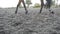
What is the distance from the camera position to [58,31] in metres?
4.71

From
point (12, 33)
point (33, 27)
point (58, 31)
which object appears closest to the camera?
point (12, 33)

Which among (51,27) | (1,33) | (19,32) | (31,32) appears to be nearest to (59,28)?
(51,27)

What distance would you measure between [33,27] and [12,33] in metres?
0.83

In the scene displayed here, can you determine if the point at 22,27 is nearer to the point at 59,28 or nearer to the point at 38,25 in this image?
the point at 38,25

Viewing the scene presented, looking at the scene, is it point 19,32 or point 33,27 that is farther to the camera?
point 33,27

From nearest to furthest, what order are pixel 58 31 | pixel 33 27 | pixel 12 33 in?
pixel 12 33 → pixel 58 31 → pixel 33 27

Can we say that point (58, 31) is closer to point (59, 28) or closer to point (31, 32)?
point (59, 28)

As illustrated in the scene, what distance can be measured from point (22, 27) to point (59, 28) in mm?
1085

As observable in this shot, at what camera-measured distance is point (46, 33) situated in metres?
4.42

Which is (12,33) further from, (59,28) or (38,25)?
(59,28)

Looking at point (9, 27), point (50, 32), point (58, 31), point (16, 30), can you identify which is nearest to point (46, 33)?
point (50, 32)

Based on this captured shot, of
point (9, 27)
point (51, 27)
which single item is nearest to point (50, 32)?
point (51, 27)

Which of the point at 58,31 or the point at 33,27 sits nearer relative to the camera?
the point at 58,31

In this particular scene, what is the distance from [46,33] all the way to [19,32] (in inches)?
27.9
